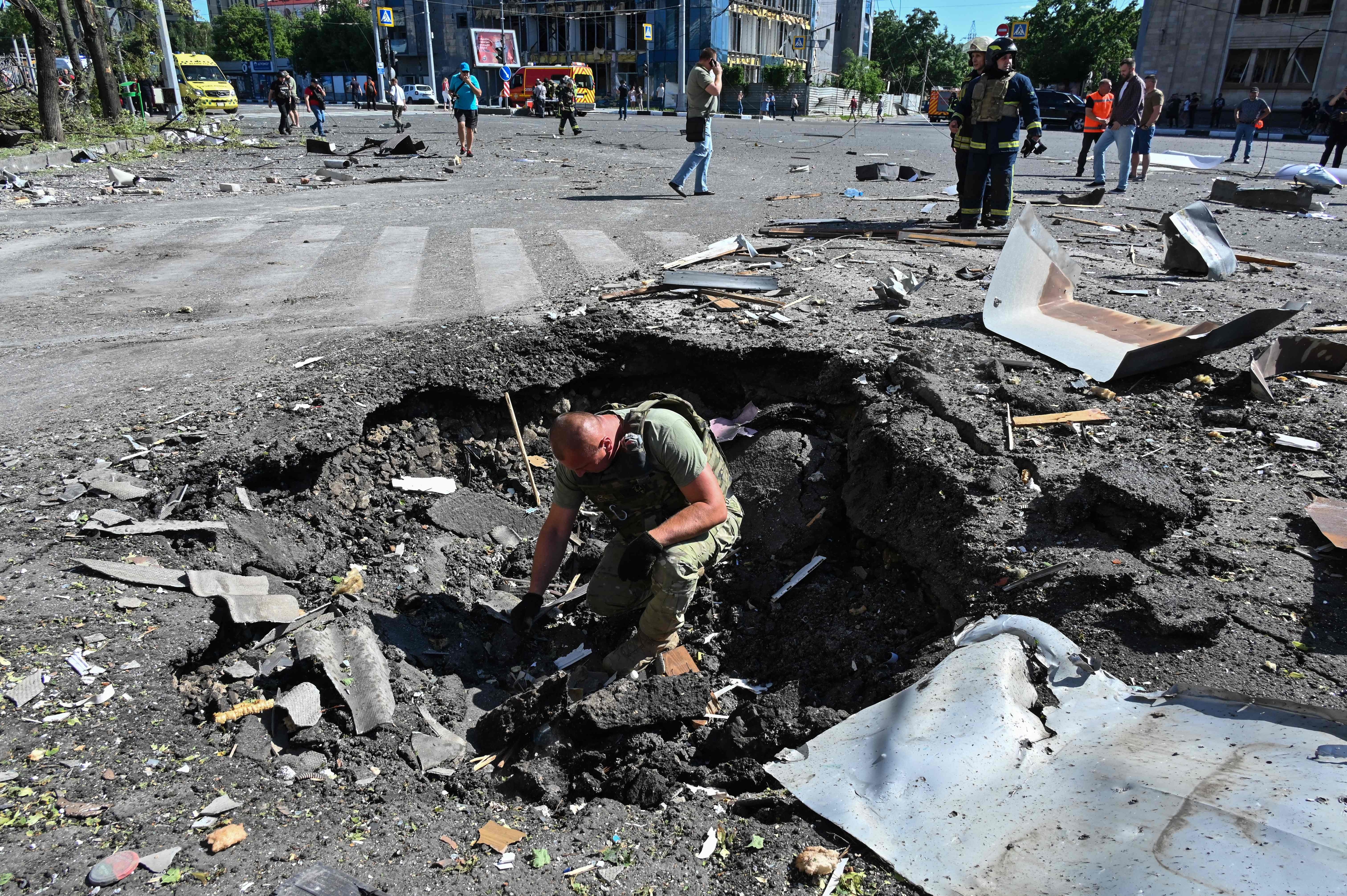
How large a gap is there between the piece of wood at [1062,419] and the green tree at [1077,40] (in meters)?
56.7

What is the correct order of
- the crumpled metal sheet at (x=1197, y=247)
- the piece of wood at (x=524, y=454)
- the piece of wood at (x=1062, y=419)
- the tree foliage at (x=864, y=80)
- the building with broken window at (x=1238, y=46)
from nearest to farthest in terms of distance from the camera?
the piece of wood at (x=1062, y=419) < the piece of wood at (x=524, y=454) < the crumpled metal sheet at (x=1197, y=247) < the building with broken window at (x=1238, y=46) < the tree foliage at (x=864, y=80)

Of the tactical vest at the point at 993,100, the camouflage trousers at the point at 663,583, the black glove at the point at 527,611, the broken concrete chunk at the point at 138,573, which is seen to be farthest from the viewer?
the tactical vest at the point at 993,100

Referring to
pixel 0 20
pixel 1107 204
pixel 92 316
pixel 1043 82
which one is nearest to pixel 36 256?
pixel 92 316

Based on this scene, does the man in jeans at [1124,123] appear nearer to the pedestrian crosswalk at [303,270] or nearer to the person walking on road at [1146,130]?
the person walking on road at [1146,130]

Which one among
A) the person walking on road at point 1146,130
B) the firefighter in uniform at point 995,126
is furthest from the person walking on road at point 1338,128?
the firefighter in uniform at point 995,126

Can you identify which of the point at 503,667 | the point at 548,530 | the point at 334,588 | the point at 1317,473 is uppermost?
the point at 1317,473

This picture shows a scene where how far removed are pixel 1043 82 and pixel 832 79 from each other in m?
16.1

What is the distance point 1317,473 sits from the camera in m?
3.43

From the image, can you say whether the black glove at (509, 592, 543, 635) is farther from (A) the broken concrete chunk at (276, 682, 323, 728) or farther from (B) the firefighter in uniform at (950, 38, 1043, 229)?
(B) the firefighter in uniform at (950, 38, 1043, 229)

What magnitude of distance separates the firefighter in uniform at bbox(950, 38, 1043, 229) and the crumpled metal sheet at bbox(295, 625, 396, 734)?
24.3ft

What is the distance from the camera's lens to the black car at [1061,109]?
93.2ft

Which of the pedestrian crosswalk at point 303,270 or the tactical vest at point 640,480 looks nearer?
the tactical vest at point 640,480

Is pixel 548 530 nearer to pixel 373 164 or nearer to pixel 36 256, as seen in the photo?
pixel 36 256

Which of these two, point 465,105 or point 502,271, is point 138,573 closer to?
point 502,271
